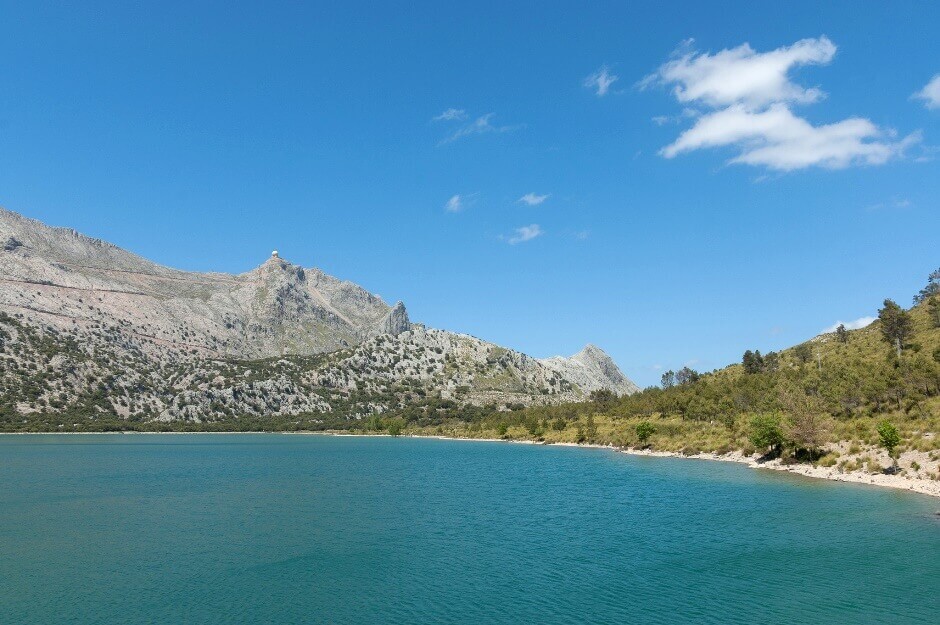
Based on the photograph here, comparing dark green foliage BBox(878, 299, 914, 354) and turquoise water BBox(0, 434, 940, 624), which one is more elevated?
dark green foliage BBox(878, 299, 914, 354)

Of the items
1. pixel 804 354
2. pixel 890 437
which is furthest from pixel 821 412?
pixel 804 354

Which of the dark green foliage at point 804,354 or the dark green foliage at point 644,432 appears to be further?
the dark green foliage at point 804,354

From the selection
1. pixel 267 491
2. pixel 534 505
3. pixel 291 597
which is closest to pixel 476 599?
pixel 291 597

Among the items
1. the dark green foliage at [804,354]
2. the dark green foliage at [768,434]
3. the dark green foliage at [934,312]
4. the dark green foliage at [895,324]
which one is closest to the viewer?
the dark green foliage at [768,434]

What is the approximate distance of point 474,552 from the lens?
42.2 m

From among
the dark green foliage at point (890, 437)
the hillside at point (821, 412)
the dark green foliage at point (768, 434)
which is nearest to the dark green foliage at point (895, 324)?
the hillside at point (821, 412)

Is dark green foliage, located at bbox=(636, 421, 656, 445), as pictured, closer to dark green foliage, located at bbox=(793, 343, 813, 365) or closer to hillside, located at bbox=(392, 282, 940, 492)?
hillside, located at bbox=(392, 282, 940, 492)

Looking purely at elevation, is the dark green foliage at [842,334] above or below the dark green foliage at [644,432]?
above

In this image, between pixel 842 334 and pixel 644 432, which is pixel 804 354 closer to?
pixel 842 334

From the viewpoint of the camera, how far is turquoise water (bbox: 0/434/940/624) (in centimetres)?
3050

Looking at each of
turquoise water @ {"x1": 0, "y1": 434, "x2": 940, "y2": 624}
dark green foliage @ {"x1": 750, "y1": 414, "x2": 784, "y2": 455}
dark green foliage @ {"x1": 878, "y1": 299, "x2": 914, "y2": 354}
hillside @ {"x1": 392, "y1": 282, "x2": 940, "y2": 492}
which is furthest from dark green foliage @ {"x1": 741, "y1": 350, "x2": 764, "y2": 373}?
turquoise water @ {"x1": 0, "y1": 434, "x2": 940, "y2": 624}

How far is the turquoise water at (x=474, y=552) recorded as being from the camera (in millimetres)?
30500

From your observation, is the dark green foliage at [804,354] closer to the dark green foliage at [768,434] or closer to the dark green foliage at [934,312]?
the dark green foliage at [934,312]

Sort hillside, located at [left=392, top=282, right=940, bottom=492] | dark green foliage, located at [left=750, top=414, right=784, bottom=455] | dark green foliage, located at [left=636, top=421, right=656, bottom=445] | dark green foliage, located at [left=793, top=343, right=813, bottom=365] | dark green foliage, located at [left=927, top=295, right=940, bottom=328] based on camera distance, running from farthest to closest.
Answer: dark green foliage, located at [left=793, top=343, right=813, bottom=365] → dark green foliage, located at [left=927, top=295, right=940, bottom=328] → dark green foliage, located at [left=636, top=421, right=656, bottom=445] → dark green foliage, located at [left=750, top=414, right=784, bottom=455] → hillside, located at [left=392, top=282, right=940, bottom=492]
